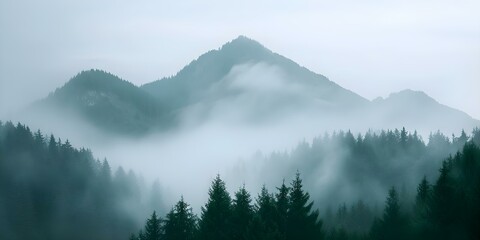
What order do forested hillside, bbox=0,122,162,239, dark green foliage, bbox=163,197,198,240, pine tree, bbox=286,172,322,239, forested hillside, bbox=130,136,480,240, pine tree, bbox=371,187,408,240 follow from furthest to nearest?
forested hillside, bbox=0,122,162,239
pine tree, bbox=371,187,408,240
dark green foliage, bbox=163,197,198,240
pine tree, bbox=286,172,322,239
forested hillside, bbox=130,136,480,240

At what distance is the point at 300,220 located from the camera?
1288 inches

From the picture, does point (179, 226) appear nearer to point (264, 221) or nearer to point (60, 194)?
point (264, 221)

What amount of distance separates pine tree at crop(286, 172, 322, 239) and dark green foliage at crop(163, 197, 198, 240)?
6281 millimetres

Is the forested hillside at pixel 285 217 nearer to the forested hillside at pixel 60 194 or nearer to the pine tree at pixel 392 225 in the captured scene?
the pine tree at pixel 392 225

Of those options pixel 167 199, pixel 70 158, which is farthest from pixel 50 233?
pixel 167 199

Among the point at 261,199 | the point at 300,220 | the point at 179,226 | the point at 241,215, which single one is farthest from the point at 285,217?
the point at 179,226

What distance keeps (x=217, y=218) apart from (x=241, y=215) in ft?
4.78

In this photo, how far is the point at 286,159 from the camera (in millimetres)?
180500

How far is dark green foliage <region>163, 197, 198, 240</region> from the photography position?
120 feet

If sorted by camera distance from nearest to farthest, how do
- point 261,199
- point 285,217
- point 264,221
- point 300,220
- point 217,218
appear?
1. point 264,221
2. point 300,220
3. point 285,217
4. point 217,218
5. point 261,199

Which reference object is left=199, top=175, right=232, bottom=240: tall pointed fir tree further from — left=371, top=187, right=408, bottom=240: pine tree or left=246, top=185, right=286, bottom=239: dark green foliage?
left=371, top=187, right=408, bottom=240: pine tree

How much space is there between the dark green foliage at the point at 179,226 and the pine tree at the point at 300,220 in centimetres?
628

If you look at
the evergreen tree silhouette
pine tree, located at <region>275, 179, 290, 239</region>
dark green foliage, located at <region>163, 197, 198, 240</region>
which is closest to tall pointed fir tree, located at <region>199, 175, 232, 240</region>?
the evergreen tree silhouette

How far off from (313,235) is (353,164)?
137955 mm
